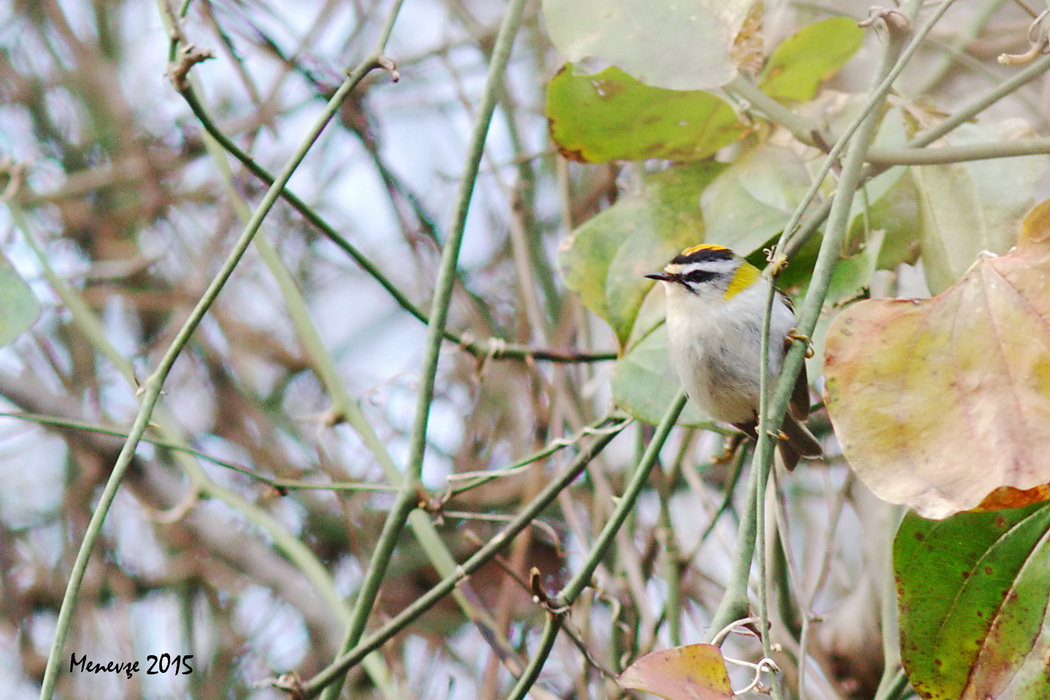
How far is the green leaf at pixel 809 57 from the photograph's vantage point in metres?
1.72

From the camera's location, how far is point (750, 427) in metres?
2.01

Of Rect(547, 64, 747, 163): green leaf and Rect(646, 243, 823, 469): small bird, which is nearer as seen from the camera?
Rect(547, 64, 747, 163): green leaf

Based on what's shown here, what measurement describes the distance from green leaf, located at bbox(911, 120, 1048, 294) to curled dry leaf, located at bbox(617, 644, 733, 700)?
2.72 feet

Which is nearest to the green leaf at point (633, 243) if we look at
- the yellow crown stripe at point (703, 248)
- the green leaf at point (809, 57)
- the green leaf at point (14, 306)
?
the yellow crown stripe at point (703, 248)

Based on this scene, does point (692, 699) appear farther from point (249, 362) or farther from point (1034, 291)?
point (249, 362)

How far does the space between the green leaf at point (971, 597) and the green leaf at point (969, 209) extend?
42 cm

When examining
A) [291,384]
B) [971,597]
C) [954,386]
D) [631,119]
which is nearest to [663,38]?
[631,119]

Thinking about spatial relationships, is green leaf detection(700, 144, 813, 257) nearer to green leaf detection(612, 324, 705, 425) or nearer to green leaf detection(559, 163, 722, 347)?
green leaf detection(559, 163, 722, 347)

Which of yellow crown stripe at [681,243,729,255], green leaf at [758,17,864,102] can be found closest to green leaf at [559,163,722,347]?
yellow crown stripe at [681,243,729,255]

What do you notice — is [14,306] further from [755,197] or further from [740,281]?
[740,281]

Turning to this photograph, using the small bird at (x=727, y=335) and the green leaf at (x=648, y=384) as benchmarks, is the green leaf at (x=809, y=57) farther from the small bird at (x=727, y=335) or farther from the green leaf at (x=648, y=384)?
the green leaf at (x=648, y=384)

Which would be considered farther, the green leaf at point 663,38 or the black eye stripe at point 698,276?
the black eye stripe at point 698,276

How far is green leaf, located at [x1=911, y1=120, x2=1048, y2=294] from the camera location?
1503mm

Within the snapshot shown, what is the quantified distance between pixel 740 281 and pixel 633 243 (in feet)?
1.10
